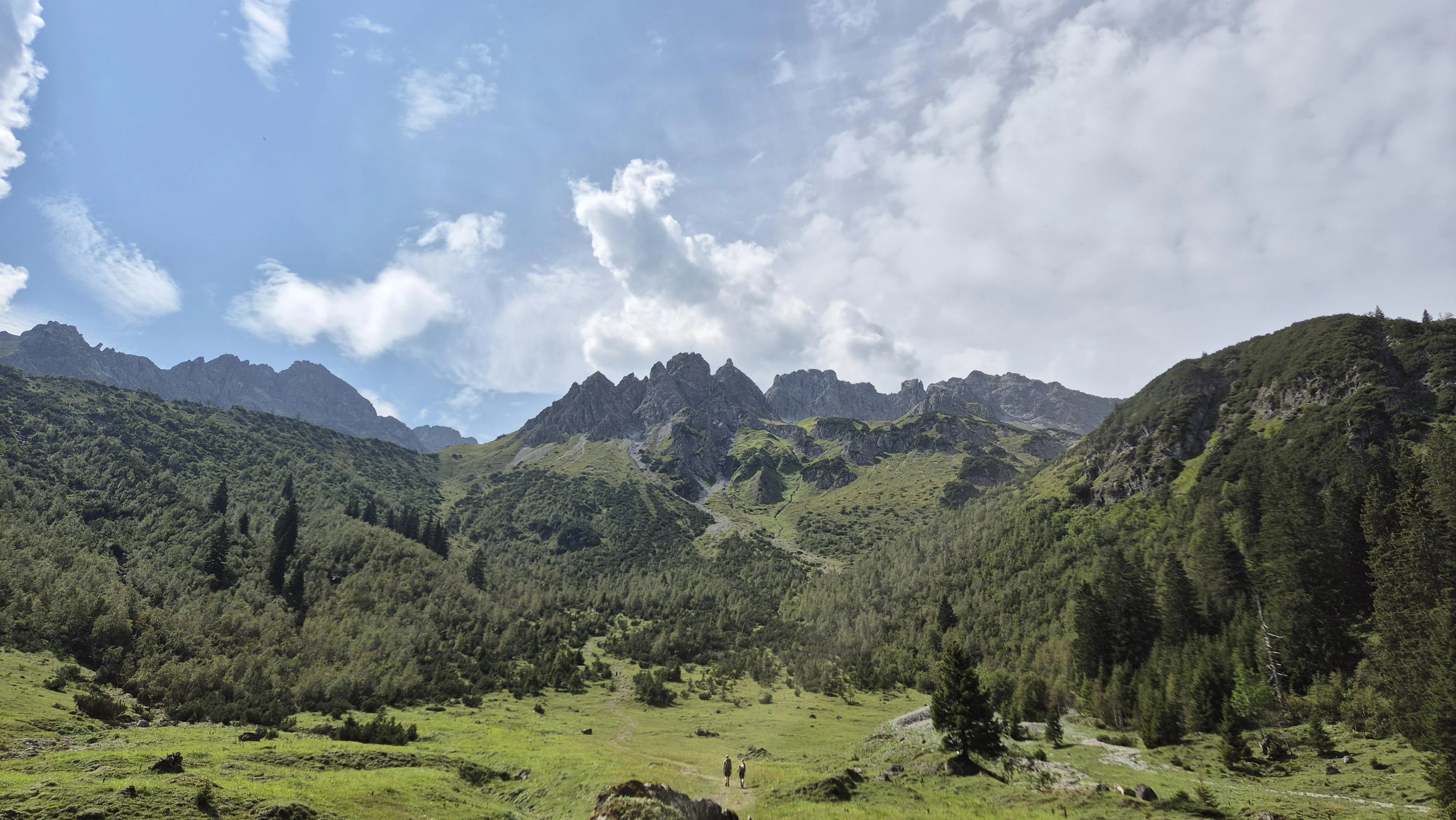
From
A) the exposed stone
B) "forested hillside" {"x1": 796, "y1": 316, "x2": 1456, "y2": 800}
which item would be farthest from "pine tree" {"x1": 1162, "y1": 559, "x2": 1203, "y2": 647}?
the exposed stone

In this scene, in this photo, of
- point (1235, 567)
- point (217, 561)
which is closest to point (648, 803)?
point (1235, 567)

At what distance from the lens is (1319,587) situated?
69.4m

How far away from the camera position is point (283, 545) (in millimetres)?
135750

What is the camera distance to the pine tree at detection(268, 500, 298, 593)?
127500 mm

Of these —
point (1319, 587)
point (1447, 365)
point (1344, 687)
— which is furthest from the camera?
point (1447, 365)

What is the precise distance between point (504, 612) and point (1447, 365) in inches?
9321

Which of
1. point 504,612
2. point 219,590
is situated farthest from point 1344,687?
point 219,590

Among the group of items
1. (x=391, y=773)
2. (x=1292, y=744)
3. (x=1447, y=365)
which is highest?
(x=1447, y=365)

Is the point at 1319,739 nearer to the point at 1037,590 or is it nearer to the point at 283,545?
the point at 1037,590

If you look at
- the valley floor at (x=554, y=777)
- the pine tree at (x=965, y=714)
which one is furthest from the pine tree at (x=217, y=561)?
the pine tree at (x=965, y=714)

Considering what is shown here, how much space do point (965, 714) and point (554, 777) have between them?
40198 mm

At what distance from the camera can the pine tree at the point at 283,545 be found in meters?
128

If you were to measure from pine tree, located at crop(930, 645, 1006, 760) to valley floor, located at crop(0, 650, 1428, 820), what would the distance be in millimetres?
2509

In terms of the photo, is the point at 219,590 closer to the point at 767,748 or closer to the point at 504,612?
the point at 504,612
